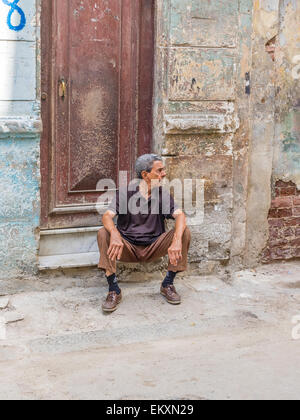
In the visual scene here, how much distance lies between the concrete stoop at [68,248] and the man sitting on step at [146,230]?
0.40 m

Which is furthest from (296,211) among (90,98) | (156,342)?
(156,342)

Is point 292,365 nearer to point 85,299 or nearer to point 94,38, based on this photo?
point 85,299

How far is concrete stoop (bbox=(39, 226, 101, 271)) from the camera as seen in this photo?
16.6 feet

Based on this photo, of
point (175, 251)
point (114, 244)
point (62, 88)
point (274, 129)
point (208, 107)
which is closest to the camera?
point (114, 244)

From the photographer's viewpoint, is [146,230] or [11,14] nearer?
[11,14]

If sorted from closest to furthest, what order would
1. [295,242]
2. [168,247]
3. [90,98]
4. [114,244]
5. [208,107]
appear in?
[114,244], [168,247], [90,98], [208,107], [295,242]

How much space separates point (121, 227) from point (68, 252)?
0.58m

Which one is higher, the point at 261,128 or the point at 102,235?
the point at 261,128

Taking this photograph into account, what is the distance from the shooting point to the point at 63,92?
5.01 metres

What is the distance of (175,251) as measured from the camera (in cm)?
464

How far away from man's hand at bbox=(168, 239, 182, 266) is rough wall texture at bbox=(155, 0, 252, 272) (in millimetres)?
722

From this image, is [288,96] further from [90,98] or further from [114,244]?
[114,244]

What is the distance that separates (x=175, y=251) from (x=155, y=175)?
599mm

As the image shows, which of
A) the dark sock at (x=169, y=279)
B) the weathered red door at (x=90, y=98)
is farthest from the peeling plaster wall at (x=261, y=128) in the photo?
the dark sock at (x=169, y=279)
